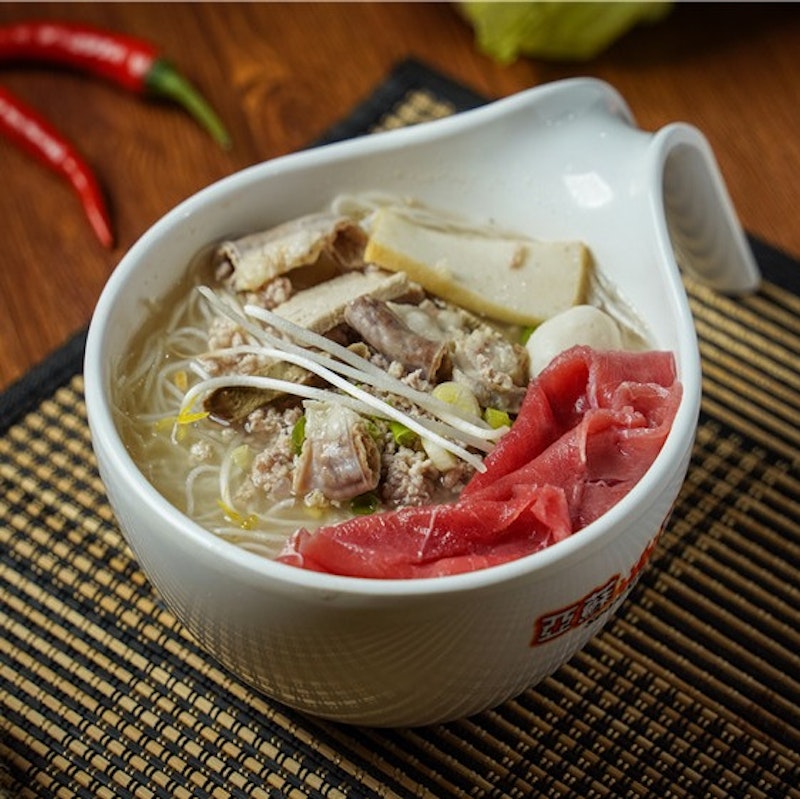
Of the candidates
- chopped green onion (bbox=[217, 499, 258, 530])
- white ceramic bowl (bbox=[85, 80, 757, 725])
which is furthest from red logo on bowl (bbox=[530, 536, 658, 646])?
chopped green onion (bbox=[217, 499, 258, 530])

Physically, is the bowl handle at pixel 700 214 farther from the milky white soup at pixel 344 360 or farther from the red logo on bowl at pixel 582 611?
the red logo on bowl at pixel 582 611

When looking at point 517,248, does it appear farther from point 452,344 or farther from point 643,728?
point 643,728

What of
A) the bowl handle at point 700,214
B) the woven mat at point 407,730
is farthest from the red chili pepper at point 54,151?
the bowl handle at point 700,214

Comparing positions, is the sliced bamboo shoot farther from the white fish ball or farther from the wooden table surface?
the wooden table surface

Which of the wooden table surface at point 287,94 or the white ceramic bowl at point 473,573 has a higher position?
the white ceramic bowl at point 473,573

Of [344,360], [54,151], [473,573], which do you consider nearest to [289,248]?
[344,360]
